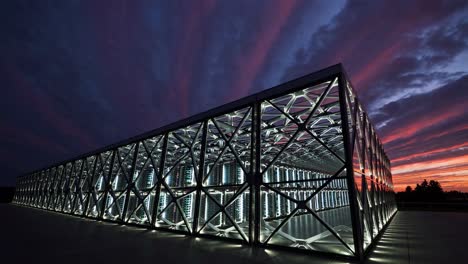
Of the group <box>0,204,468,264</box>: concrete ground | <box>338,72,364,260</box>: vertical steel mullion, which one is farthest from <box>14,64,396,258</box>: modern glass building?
<box>0,204,468,264</box>: concrete ground

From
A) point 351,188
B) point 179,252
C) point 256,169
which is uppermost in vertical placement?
point 256,169

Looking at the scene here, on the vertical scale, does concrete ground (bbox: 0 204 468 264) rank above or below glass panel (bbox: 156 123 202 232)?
below

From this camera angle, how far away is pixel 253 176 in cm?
942

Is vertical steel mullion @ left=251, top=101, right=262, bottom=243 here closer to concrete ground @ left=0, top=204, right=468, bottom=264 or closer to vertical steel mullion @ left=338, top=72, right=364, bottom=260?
concrete ground @ left=0, top=204, right=468, bottom=264

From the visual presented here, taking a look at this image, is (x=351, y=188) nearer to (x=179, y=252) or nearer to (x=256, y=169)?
(x=256, y=169)

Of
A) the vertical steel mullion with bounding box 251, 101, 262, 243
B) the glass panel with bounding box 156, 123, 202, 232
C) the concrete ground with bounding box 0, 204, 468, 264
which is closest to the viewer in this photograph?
the concrete ground with bounding box 0, 204, 468, 264

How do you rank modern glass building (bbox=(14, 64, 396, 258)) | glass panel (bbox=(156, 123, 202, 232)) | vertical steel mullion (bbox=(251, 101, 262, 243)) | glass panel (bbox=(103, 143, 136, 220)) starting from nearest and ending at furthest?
1. modern glass building (bbox=(14, 64, 396, 258))
2. vertical steel mullion (bbox=(251, 101, 262, 243))
3. glass panel (bbox=(156, 123, 202, 232))
4. glass panel (bbox=(103, 143, 136, 220))

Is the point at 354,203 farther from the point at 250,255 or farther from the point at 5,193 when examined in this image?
the point at 5,193

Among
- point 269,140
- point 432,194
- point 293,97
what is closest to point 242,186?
point 293,97

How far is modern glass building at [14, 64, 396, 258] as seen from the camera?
8719mm

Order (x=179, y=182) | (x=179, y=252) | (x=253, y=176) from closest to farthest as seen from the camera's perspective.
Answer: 1. (x=179, y=252)
2. (x=253, y=176)
3. (x=179, y=182)

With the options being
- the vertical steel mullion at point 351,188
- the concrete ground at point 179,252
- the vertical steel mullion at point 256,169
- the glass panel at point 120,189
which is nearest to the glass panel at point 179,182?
the glass panel at point 120,189

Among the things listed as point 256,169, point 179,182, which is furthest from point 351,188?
point 179,182

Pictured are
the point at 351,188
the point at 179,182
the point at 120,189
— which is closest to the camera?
the point at 351,188
